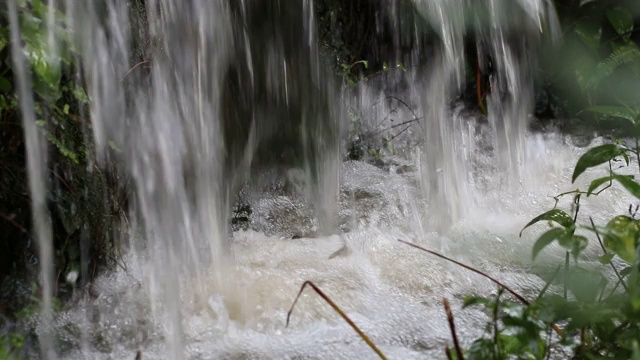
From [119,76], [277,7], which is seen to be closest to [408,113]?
[277,7]

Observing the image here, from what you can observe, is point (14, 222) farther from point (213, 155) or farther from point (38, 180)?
point (213, 155)

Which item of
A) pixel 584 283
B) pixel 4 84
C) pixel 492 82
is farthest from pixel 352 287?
pixel 492 82

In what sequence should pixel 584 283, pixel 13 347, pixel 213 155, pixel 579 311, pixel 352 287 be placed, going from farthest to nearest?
1. pixel 213 155
2. pixel 352 287
3. pixel 13 347
4. pixel 584 283
5. pixel 579 311

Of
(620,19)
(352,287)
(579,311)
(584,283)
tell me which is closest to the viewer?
(579,311)

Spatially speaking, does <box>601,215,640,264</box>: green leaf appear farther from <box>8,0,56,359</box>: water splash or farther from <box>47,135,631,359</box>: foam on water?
<box>8,0,56,359</box>: water splash

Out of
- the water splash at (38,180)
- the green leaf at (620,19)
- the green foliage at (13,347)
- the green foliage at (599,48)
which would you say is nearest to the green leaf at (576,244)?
the green foliage at (13,347)

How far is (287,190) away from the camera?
3.25 metres

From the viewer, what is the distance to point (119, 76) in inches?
96.4

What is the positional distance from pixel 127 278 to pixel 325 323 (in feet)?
2.85

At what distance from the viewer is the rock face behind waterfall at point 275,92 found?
291cm

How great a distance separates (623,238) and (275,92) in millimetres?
2223

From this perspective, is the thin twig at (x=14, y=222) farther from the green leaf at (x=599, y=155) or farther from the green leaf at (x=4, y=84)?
the green leaf at (x=599, y=155)

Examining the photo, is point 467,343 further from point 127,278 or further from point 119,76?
point 119,76

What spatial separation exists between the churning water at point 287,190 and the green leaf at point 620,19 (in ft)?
1.26
